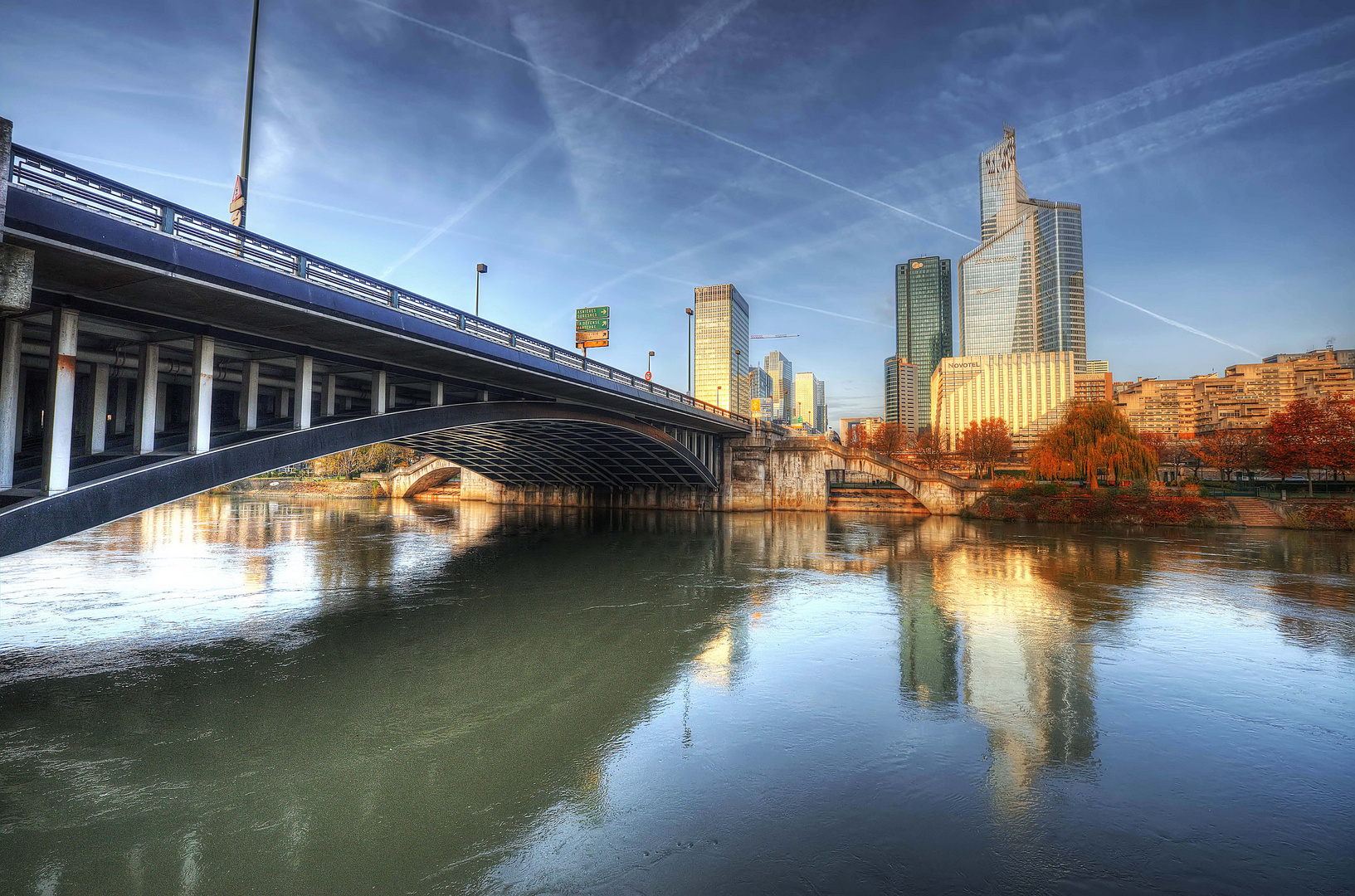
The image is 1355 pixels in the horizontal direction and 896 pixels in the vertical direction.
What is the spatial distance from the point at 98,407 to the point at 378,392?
22.3 feet

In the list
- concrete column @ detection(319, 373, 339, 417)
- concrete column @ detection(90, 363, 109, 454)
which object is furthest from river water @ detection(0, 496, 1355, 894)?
concrete column @ detection(319, 373, 339, 417)

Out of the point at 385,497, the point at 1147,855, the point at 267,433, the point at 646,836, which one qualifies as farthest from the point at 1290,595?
the point at 385,497

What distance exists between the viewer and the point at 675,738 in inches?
369

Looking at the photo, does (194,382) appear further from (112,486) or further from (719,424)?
(719,424)

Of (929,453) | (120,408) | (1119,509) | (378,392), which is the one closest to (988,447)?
(929,453)

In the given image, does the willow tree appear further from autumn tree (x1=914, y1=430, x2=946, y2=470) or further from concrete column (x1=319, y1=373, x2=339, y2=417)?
concrete column (x1=319, y1=373, x2=339, y2=417)

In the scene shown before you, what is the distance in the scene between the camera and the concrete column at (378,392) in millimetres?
19203

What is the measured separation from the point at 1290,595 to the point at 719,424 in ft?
125

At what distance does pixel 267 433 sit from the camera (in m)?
15.8

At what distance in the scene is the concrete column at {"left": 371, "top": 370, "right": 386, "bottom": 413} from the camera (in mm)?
19203

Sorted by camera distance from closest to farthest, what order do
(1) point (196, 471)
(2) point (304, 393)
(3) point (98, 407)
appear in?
(3) point (98, 407) < (1) point (196, 471) < (2) point (304, 393)

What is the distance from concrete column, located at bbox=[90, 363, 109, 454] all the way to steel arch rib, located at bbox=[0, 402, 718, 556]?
4.16 ft

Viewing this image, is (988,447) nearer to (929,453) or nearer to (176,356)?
(929,453)

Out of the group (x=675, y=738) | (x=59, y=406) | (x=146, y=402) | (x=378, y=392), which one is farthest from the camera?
(x=378, y=392)
